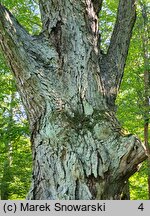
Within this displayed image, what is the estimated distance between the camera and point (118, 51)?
370 centimetres

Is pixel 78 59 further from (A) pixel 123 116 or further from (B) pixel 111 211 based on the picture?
(A) pixel 123 116

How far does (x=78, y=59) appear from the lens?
3.21 metres

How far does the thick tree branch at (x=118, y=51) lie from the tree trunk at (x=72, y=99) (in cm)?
1

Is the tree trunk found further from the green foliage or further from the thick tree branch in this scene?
the green foliage

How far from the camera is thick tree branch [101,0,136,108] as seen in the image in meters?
3.43

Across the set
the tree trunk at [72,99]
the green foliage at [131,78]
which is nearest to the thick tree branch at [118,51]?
the tree trunk at [72,99]

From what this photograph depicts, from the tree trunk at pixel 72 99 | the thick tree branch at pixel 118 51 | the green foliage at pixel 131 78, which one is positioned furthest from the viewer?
the green foliage at pixel 131 78

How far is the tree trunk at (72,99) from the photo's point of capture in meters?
2.64

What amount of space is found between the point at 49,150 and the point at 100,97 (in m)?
0.74

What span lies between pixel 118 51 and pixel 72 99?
42.0 inches

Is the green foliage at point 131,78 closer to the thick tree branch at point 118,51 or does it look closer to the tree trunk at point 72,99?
the thick tree branch at point 118,51

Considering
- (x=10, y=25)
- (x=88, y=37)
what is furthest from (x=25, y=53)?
(x=88, y=37)

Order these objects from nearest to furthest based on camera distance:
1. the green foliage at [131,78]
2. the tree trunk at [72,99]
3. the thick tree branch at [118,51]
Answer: the tree trunk at [72,99] → the thick tree branch at [118,51] → the green foliage at [131,78]

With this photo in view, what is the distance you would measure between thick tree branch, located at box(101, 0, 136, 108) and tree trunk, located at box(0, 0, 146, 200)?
0.4 inches
